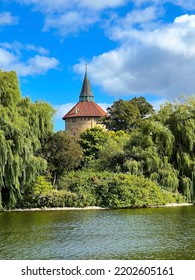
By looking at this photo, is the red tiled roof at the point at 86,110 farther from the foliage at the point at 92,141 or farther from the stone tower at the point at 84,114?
the foliage at the point at 92,141

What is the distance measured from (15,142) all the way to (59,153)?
21.2ft

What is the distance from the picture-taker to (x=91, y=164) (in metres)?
28.6

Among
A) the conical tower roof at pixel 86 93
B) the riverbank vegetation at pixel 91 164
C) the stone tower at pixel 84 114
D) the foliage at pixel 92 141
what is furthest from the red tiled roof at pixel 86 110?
the riverbank vegetation at pixel 91 164

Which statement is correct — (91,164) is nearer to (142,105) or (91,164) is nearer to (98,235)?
(98,235)

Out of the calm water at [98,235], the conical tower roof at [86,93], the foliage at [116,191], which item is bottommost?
the calm water at [98,235]

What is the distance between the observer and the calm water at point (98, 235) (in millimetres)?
11305

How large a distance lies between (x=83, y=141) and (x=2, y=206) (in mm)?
16301

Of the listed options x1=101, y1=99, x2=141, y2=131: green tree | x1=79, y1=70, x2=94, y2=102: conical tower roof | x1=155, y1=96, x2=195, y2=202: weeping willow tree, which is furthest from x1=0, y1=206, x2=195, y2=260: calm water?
x1=79, y1=70, x2=94, y2=102: conical tower roof

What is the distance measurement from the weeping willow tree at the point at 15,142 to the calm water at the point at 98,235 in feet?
6.91

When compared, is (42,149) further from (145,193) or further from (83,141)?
(83,141)

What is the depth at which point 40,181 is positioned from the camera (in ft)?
76.3

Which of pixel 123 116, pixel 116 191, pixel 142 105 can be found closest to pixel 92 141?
pixel 123 116
